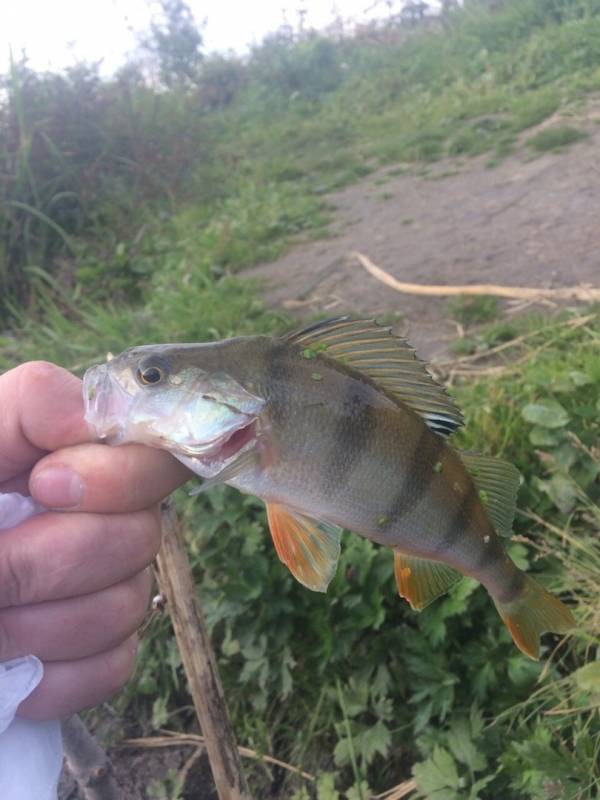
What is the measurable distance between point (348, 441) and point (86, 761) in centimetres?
90

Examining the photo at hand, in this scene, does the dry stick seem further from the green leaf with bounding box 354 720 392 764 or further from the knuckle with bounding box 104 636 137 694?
the green leaf with bounding box 354 720 392 764

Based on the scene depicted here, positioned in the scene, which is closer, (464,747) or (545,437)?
(464,747)

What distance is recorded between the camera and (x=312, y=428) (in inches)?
41.6

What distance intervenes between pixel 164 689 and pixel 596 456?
60.1 inches

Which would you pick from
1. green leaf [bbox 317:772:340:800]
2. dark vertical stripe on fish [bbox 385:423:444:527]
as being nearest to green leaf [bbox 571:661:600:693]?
green leaf [bbox 317:772:340:800]

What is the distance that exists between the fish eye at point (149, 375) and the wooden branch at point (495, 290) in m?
2.57

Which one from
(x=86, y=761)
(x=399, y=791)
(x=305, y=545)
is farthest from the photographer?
(x=399, y=791)

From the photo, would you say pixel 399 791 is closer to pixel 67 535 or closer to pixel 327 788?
pixel 327 788

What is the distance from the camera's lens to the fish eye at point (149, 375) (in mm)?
1050

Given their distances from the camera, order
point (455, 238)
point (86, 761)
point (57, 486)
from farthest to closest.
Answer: point (455, 238)
point (86, 761)
point (57, 486)

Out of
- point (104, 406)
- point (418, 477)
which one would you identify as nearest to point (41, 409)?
point (104, 406)

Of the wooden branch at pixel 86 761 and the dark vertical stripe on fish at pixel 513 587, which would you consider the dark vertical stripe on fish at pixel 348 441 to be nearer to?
the dark vertical stripe on fish at pixel 513 587

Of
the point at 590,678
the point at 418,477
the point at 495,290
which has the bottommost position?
the point at 590,678

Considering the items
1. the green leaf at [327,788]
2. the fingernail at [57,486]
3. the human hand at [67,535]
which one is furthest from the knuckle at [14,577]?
the green leaf at [327,788]
